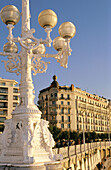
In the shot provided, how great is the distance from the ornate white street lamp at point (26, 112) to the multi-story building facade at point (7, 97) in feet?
187

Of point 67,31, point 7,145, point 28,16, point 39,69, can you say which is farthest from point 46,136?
point 28,16

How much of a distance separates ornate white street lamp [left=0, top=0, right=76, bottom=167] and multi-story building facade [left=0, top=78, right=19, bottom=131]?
187 ft

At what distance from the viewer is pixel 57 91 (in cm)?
6981

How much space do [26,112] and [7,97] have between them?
199ft

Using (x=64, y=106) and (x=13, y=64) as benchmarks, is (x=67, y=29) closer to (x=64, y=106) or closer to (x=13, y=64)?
(x=13, y=64)

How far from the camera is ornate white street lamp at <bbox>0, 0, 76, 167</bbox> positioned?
6703mm

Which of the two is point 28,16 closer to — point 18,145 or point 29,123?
point 29,123

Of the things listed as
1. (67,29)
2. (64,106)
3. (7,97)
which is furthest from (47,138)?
(64,106)

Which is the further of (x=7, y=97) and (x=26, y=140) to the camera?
(x=7, y=97)

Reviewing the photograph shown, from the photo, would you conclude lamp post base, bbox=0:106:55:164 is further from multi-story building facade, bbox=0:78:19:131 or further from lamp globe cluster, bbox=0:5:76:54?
multi-story building facade, bbox=0:78:19:131

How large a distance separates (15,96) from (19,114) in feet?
204

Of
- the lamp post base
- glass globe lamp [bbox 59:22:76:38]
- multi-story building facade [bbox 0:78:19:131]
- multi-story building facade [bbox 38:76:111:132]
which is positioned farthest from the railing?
multi-story building facade [bbox 0:78:19:131]

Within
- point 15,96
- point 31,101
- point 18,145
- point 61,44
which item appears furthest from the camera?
point 15,96

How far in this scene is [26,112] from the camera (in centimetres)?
695
